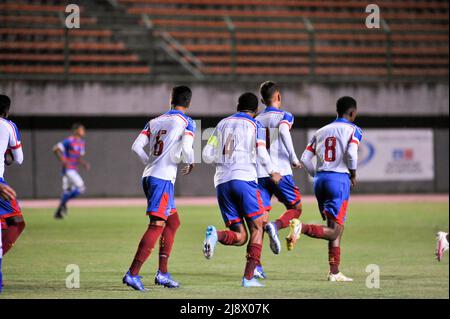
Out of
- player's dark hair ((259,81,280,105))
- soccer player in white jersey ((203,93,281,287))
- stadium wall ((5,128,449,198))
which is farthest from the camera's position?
stadium wall ((5,128,449,198))

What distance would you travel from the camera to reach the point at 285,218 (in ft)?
35.5

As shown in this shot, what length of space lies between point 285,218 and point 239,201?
3.92ft

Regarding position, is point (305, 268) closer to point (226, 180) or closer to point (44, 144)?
point (226, 180)

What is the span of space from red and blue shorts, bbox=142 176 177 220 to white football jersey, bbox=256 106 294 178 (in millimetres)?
1724

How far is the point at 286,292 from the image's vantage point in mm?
9312

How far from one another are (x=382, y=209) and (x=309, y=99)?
5.91 metres

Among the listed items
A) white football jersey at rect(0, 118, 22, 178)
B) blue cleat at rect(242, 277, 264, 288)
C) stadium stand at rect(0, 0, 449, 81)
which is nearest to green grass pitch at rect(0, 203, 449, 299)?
blue cleat at rect(242, 277, 264, 288)

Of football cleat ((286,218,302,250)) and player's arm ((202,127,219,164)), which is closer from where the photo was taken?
player's arm ((202,127,219,164))

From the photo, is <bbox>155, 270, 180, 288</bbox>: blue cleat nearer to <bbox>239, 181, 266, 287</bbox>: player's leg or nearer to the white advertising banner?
<bbox>239, 181, 266, 287</bbox>: player's leg

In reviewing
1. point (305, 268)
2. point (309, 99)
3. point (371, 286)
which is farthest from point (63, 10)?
point (371, 286)

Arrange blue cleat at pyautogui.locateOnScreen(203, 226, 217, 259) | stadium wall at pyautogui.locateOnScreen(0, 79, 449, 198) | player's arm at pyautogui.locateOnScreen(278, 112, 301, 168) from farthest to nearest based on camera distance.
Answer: stadium wall at pyautogui.locateOnScreen(0, 79, 449, 198) → player's arm at pyautogui.locateOnScreen(278, 112, 301, 168) → blue cleat at pyautogui.locateOnScreen(203, 226, 217, 259)

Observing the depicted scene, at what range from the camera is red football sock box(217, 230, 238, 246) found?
9.66m

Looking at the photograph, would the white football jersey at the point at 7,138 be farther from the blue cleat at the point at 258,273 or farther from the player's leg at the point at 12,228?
the blue cleat at the point at 258,273

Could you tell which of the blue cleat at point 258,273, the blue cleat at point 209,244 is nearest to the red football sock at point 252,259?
the blue cleat at point 209,244
